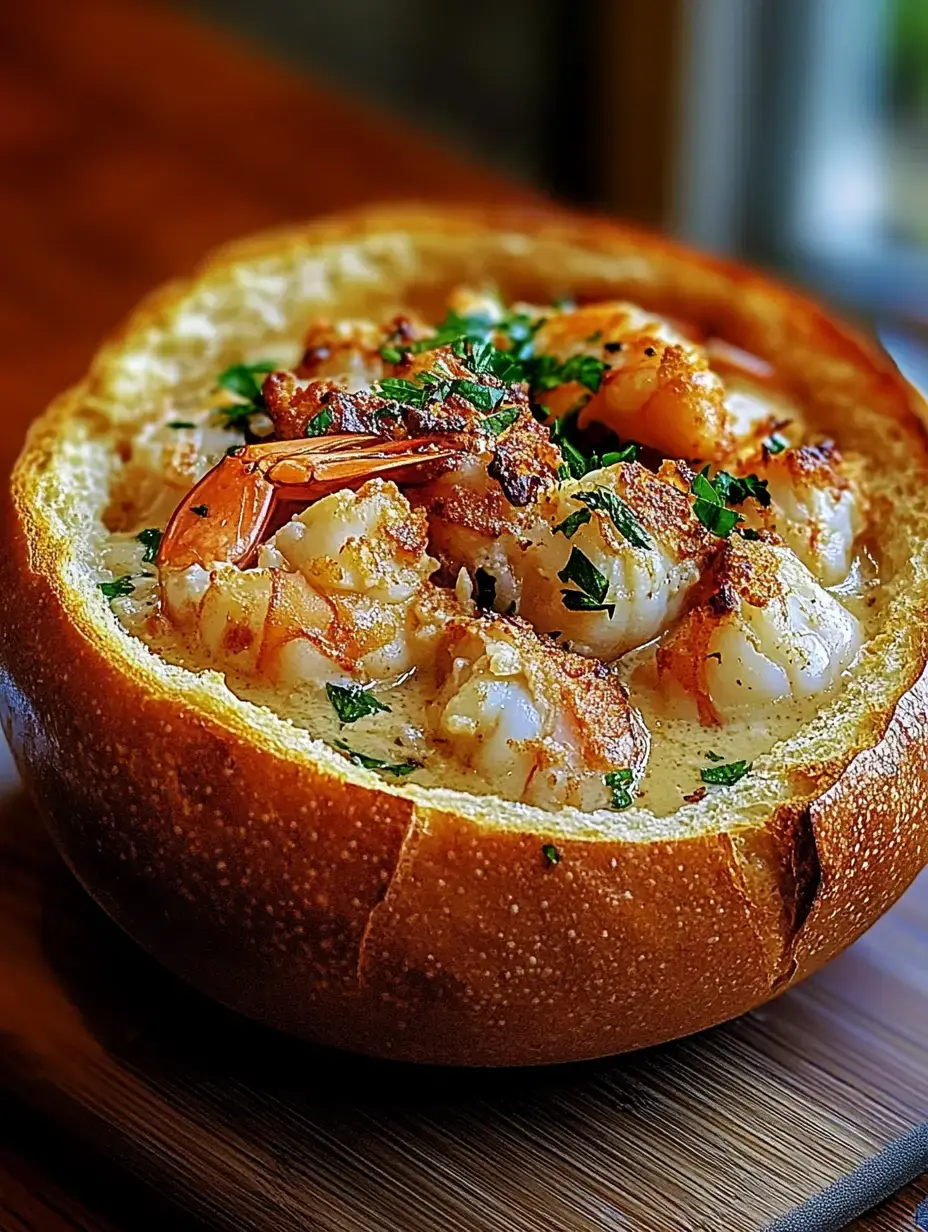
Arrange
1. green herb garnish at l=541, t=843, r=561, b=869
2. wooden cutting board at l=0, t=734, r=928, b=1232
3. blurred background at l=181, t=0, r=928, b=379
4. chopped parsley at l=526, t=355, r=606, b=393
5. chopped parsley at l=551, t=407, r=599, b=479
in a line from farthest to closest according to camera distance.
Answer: blurred background at l=181, t=0, r=928, b=379
chopped parsley at l=526, t=355, r=606, b=393
chopped parsley at l=551, t=407, r=599, b=479
wooden cutting board at l=0, t=734, r=928, b=1232
green herb garnish at l=541, t=843, r=561, b=869

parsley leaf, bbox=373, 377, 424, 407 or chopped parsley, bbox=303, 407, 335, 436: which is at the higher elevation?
parsley leaf, bbox=373, 377, 424, 407

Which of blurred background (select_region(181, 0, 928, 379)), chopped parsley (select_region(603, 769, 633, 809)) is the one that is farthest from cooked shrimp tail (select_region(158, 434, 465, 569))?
blurred background (select_region(181, 0, 928, 379))

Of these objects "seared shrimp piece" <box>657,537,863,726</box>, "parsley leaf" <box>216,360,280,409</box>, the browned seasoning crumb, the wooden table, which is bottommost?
the wooden table

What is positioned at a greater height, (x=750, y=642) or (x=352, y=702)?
(x=750, y=642)

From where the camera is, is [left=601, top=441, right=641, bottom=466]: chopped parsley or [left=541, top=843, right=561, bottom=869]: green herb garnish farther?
[left=601, top=441, right=641, bottom=466]: chopped parsley

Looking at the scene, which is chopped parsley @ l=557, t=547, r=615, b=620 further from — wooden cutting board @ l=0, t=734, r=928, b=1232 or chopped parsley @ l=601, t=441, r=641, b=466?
wooden cutting board @ l=0, t=734, r=928, b=1232

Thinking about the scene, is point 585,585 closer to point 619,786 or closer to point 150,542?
point 619,786

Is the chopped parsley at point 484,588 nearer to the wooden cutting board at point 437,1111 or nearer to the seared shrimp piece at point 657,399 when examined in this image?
the seared shrimp piece at point 657,399

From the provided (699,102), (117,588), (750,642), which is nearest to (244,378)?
(117,588)
